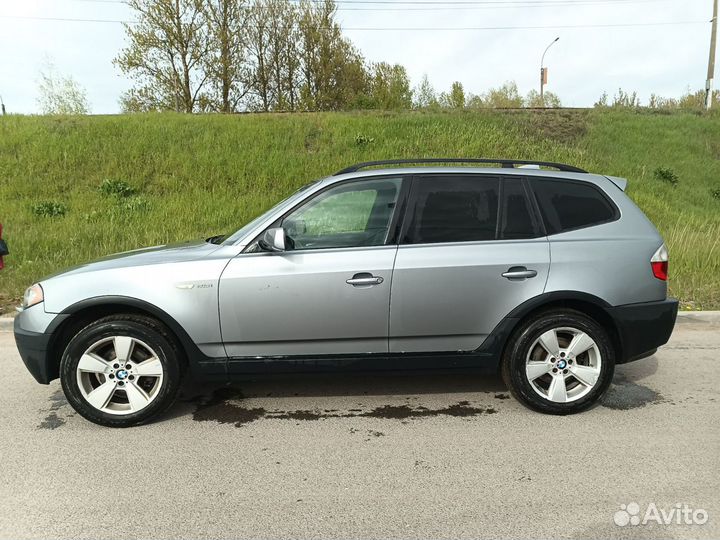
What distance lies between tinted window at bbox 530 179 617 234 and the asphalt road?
1.39m

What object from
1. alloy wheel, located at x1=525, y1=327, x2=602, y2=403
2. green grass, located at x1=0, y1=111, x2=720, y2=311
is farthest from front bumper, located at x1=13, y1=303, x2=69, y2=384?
green grass, located at x1=0, y1=111, x2=720, y2=311

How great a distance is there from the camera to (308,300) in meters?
3.39

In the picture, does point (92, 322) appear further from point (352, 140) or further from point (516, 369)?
point (352, 140)

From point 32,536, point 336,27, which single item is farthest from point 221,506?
point 336,27

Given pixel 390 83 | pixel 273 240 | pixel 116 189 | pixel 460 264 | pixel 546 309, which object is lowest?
pixel 546 309

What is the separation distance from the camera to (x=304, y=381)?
4344 mm

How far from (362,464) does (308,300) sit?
1.09 metres

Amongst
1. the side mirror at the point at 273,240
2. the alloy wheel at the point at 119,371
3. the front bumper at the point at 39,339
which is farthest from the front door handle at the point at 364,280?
the front bumper at the point at 39,339

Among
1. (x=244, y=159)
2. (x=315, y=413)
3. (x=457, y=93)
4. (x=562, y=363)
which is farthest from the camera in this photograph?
(x=457, y=93)

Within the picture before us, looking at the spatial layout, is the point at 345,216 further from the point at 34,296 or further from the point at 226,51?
the point at 226,51

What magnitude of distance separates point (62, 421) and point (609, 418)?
12.8 feet

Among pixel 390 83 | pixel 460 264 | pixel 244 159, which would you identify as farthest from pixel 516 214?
pixel 390 83

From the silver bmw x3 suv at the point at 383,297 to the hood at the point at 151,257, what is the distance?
0.8 inches

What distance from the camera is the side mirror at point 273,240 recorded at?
3.31m
